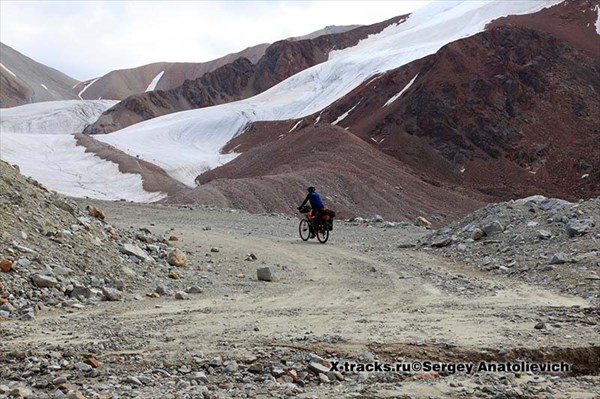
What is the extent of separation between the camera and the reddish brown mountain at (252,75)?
135250 millimetres

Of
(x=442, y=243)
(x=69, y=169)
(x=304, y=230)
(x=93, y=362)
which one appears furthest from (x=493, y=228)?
(x=69, y=169)

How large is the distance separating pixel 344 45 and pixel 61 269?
435 feet

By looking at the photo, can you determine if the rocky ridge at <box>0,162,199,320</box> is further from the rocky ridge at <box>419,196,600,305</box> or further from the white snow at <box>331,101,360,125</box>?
the white snow at <box>331,101,360,125</box>

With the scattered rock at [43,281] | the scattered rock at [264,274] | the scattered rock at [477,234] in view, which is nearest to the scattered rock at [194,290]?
the scattered rock at [264,274]

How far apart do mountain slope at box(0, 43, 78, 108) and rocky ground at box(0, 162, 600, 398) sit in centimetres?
15271

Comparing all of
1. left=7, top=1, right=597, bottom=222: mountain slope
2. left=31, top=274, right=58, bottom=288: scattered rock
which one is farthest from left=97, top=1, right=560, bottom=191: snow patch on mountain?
left=31, top=274, right=58, bottom=288: scattered rock

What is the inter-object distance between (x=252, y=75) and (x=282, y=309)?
135210 millimetres

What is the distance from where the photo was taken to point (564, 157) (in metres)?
56.5

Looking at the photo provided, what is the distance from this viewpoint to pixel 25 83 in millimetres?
167750

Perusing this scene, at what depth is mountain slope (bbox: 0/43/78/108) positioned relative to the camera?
156m

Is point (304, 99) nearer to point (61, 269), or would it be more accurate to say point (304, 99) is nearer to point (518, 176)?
point (518, 176)

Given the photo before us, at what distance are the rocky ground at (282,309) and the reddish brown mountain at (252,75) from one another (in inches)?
4781

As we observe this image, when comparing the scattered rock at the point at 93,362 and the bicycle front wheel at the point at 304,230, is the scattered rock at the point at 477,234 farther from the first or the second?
the scattered rock at the point at 93,362

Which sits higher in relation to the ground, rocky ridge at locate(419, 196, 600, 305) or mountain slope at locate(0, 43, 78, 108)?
mountain slope at locate(0, 43, 78, 108)
